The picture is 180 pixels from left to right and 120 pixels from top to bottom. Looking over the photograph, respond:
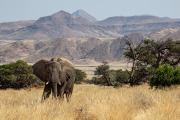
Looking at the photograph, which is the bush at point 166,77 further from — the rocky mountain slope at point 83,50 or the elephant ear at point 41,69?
the rocky mountain slope at point 83,50

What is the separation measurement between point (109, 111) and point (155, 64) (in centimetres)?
2073

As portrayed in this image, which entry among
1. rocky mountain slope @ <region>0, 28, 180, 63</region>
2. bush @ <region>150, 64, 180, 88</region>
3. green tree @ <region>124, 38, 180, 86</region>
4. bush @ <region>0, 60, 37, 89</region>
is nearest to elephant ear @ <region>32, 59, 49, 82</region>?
bush @ <region>150, 64, 180, 88</region>

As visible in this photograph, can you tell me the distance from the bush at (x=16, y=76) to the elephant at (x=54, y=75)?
2168cm

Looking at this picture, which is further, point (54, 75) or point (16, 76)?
point (16, 76)

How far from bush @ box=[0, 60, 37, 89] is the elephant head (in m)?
21.9

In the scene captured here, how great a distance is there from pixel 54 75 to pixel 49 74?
221 millimetres

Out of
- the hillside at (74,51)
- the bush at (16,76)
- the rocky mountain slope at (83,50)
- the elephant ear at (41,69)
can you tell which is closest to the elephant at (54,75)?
the elephant ear at (41,69)

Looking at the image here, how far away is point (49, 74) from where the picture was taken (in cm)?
913

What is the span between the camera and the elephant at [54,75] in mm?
9055

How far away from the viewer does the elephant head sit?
29.6ft

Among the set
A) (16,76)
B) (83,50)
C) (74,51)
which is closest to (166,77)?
(16,76)

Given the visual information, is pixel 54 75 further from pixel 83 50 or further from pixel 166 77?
pixel 83 50

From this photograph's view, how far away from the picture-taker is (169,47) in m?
25.0

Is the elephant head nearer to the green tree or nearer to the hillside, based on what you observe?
the green tree
